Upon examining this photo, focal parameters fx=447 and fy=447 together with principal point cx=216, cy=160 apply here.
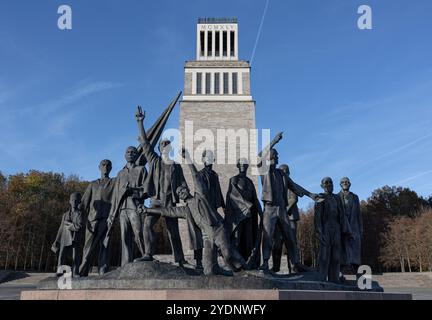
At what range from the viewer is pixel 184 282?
732 cm

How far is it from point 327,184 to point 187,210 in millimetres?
3453

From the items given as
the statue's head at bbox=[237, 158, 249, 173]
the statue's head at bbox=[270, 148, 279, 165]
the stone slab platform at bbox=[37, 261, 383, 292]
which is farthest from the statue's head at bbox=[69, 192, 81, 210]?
the statue's head at bbox=[270, 148, 279, 165]

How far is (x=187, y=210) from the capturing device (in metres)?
8.52

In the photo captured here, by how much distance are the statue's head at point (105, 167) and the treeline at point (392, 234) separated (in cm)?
4092

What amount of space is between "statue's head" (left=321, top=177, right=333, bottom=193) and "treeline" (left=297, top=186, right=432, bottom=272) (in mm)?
39389

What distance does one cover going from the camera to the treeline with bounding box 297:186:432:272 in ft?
153

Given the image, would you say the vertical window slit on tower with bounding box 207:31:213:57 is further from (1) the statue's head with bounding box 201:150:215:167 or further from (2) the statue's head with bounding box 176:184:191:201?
(2) the statue's head with bounding box 176:184:191:201

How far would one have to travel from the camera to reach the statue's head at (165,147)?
9.55 m

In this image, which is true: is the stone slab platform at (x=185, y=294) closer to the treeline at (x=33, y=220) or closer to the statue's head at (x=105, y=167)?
the statue's head at (x=105, y=167)

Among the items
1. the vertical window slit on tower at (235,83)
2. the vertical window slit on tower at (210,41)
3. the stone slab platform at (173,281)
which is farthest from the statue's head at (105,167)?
the vertical window slit on tower at (210,41)

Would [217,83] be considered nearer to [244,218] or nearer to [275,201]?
[275,201]

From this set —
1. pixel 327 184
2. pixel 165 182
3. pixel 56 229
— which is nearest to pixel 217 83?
pixel 56 229
